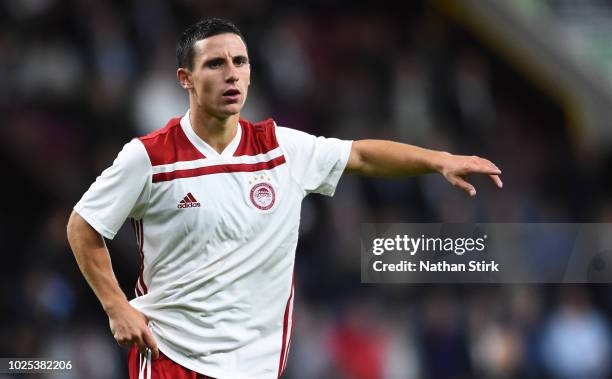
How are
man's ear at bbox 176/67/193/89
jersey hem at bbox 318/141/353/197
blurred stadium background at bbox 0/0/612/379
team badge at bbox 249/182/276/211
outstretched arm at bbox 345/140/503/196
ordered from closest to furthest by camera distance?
outstretched arm at bbox 345/140/503/196 → team badge at bbox 249/182/276/211 → man's ear at bbox 176/67/193/89 → jersey hem at bbox 318/141/353/197 → blurred stadium background at bbox 0/0/612/379

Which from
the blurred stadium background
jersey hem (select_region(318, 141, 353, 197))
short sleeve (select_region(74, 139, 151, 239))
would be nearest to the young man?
short sleeve (select_region(74, 139, 151, 239))

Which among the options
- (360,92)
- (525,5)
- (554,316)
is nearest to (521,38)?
(525,5)

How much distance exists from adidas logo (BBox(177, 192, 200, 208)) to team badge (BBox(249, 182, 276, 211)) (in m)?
0.21

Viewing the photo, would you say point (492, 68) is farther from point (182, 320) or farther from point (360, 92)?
point (182, 320)

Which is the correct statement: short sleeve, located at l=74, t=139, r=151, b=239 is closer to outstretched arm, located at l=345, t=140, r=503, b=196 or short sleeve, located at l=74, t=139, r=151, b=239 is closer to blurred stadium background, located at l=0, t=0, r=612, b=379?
outstretched arm, located at l=345, t=140, r=503, b=196

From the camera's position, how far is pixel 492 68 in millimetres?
12406

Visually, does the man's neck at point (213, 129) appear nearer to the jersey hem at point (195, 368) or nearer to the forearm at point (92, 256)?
the forearm at point (92, 256)

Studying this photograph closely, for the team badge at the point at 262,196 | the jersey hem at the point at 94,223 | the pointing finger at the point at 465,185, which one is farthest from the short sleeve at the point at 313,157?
the jersey hem at the point at 94,223

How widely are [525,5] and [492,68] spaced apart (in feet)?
2.45

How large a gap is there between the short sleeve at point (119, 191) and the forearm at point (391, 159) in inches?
32.6

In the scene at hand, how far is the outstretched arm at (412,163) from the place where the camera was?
13.7 ft

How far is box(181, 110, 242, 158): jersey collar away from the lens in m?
4.29

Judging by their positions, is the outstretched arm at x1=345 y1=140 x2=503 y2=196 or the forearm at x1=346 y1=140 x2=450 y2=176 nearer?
the outstretched arm at x1=345 y1=140 x2=503 y2=196

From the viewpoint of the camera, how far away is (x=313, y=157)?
4.47m
